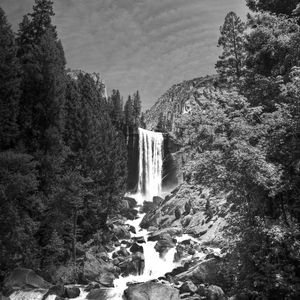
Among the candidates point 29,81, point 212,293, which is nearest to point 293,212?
point 212,293

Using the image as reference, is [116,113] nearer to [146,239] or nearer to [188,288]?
[146,239]

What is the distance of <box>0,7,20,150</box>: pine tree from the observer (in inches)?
1139

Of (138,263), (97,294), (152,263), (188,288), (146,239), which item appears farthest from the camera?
(146,239)

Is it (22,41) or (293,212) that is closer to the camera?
(293,212)

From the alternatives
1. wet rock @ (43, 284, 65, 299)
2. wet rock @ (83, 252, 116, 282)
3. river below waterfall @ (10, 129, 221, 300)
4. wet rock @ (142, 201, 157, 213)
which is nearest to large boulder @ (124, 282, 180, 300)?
river below waterfall @ (10, 129, 221, 300)

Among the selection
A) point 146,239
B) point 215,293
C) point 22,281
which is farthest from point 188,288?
point 146,239

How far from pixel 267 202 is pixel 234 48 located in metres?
21.7

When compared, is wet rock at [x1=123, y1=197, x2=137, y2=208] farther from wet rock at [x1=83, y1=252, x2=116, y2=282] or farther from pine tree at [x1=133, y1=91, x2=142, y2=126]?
pine tree at [x1=133, y1=91, x2=142, y2=126]

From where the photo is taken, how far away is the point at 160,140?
8362 cm

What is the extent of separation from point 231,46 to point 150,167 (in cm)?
5027

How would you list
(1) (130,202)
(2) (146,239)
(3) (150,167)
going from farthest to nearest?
1. (3) (150,167)
2. (1) (130,202)
3. (2) (146,239)

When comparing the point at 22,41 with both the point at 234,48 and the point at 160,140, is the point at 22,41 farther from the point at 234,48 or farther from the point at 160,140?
the point at 160,140

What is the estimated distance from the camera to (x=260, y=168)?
12422 millimetres

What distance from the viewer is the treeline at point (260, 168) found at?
1235cm
